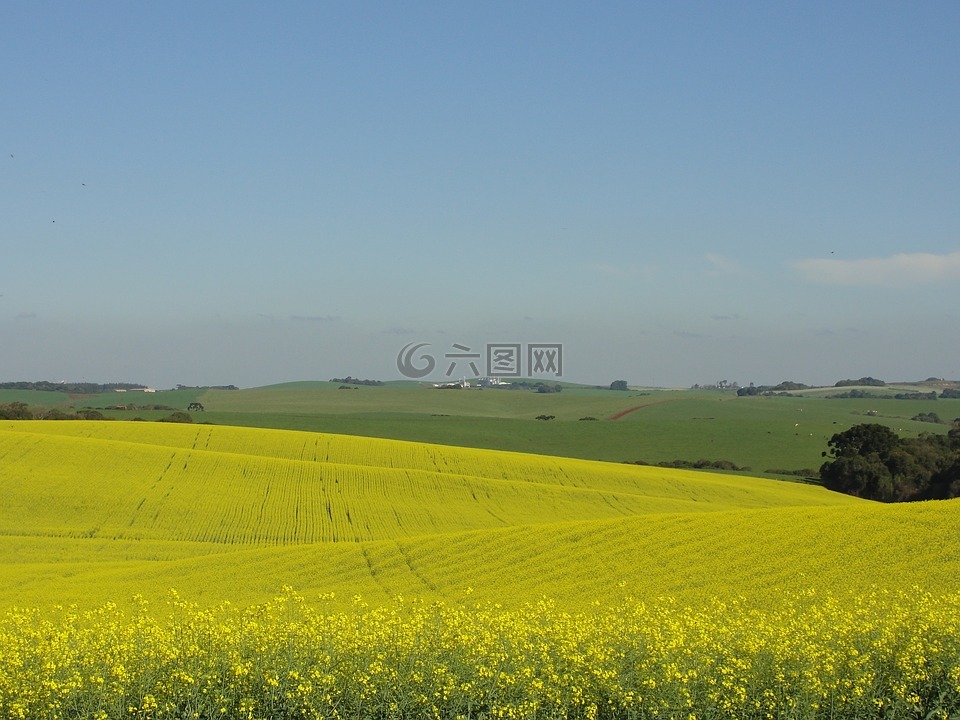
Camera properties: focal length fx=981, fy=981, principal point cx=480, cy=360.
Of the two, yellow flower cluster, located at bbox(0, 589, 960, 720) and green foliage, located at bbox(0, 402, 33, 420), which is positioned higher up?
green foliage, located at bbox(0, 402, 33, 420)

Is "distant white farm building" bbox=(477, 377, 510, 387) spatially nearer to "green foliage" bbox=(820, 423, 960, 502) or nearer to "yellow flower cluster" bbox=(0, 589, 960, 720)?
"green foliage" bbox=(820, 423, 960, 502)

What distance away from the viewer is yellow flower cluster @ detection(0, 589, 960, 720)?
1355cm

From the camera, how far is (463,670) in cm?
1385

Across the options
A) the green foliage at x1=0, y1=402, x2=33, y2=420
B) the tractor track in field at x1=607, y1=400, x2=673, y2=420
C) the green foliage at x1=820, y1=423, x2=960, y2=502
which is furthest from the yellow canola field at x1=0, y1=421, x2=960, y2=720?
the tractor track in field at x1=607, y1=400, x2=673, y2=420

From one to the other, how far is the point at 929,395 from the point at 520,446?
118 m

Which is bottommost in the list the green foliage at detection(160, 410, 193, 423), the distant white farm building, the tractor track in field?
the green foliage at detection(160, 410, 193, 423)

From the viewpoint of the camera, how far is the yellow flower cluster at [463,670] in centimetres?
1355

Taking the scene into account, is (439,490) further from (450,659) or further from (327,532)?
(450,659)

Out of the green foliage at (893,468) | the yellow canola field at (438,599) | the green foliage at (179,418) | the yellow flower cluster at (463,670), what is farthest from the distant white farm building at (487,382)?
the yellow flower cluster at (463,670)

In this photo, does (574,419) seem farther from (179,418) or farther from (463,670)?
(463,670)

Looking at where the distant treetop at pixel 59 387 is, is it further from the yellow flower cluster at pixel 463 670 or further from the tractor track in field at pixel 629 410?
the yellow flower cluster at pixel 463 670

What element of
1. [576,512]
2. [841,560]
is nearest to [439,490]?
[576,512]

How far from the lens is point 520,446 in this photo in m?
86.5

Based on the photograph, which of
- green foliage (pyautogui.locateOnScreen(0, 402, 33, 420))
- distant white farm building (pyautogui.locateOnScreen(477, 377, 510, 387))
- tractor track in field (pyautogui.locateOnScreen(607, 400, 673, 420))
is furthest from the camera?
distant white farm building (pyautogui.locateOnScreen(477, 377, 510, 387))
